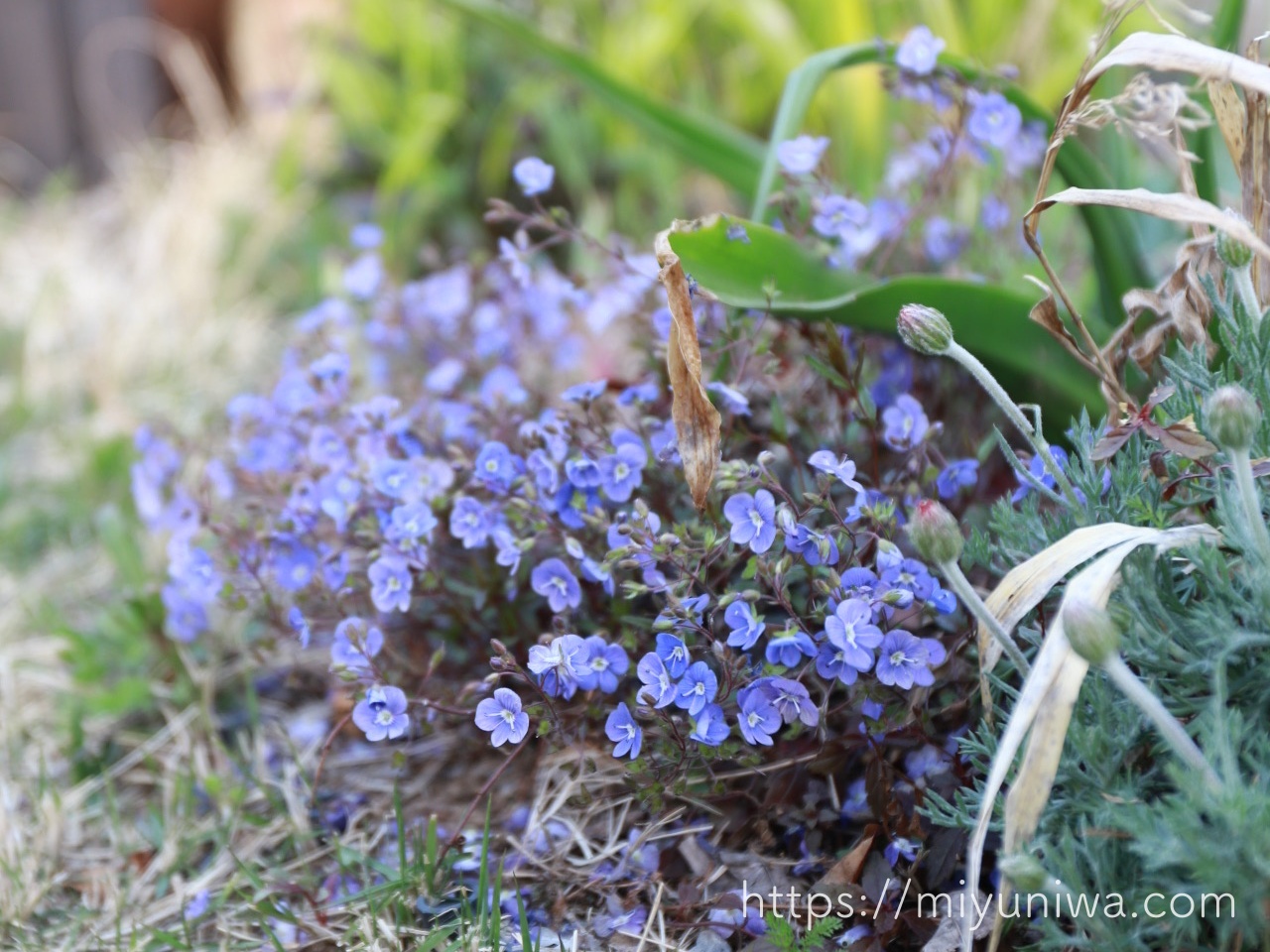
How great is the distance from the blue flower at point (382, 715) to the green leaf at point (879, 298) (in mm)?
615

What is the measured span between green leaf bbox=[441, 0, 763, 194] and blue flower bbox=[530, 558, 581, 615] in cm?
90

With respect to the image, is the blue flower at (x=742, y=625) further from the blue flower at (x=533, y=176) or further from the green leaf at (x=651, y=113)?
the green leaf at (x=651, y=113)

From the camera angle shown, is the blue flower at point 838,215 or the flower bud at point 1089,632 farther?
the blue flower at point 838,215

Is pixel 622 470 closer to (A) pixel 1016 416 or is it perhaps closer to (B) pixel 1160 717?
(A) pixel 1016 416

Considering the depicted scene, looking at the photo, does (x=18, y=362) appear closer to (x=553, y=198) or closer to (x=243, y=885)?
(x=553, y=198)

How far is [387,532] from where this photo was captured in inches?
52.4

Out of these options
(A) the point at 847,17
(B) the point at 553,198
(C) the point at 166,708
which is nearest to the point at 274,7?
(B) the point at 553,198

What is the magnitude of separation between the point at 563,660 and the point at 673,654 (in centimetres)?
12

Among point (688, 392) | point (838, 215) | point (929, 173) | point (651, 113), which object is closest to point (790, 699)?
point (688, 392)

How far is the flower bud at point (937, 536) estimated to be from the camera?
2.95ft

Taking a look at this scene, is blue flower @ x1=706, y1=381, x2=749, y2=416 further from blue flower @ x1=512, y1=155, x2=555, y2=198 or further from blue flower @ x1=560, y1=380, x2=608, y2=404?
blue flower @ x1=512, y1=155, x2=555, y2=198

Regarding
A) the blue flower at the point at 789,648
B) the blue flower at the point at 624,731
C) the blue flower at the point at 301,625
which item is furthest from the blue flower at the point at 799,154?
the blue flower at the point at 301,625

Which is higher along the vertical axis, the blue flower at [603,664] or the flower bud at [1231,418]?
the flower bud at [1231,418]

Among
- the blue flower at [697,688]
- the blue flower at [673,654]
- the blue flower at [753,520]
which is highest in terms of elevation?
the blue flower at [753,520]
